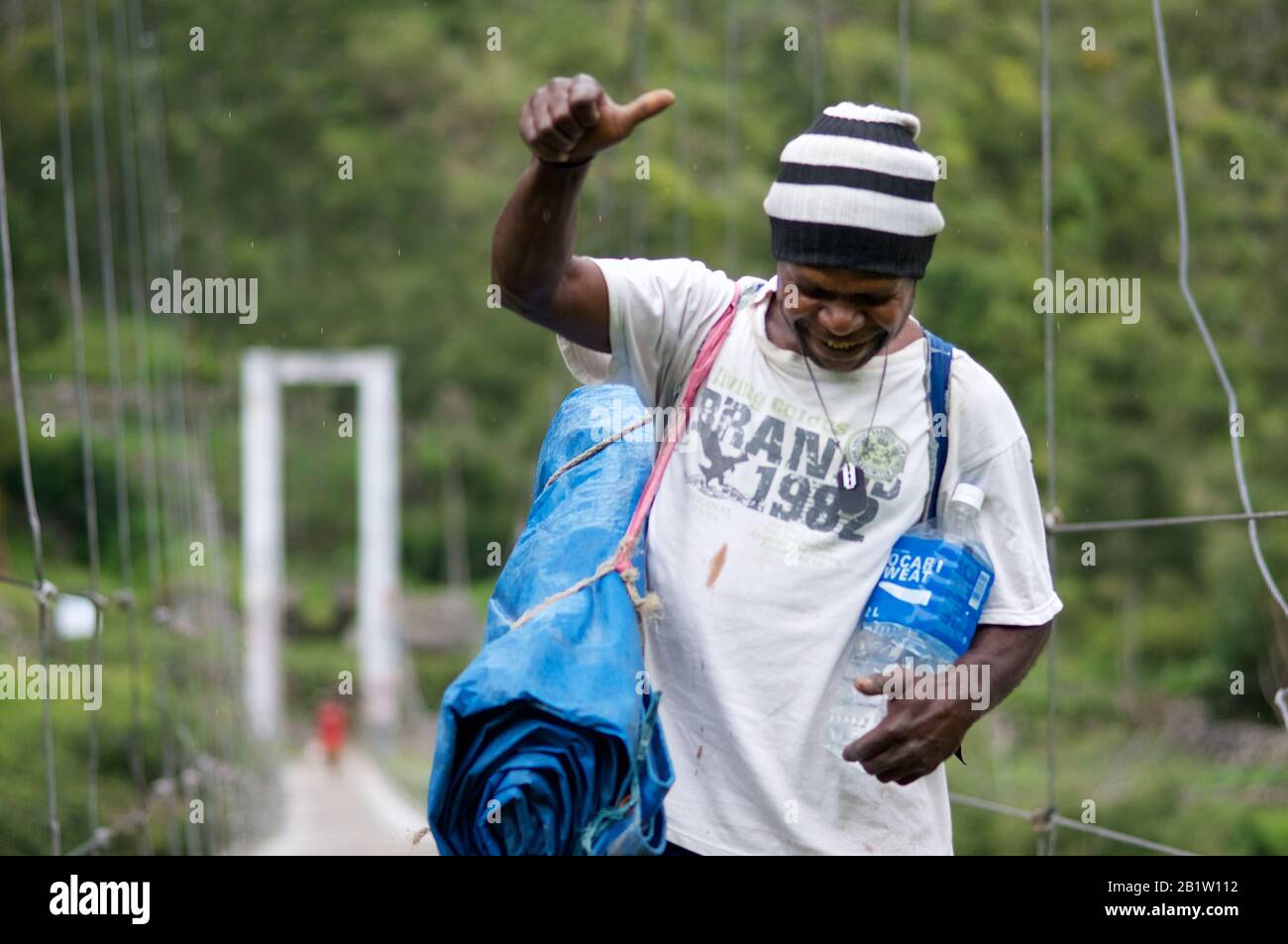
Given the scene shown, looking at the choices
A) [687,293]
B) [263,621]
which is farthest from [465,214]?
[687,293]

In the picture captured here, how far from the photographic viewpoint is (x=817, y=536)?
1.88 m

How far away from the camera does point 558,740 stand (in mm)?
1736

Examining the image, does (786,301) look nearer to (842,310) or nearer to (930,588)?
(842,310)

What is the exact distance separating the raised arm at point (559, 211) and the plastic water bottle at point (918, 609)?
0.31 metres

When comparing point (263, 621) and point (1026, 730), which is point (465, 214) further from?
point (1026, 730)

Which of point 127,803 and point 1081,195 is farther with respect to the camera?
point 1081,195

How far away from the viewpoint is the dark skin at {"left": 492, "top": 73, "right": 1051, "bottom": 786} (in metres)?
1.64

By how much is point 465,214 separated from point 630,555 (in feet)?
66.9

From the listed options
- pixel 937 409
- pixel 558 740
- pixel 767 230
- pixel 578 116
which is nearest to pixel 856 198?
pixel 937 409

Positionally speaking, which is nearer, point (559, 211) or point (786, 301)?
point (559, 211)

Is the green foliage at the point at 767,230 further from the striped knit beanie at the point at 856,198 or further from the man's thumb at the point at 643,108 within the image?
the man's thumb at the point at 643,108

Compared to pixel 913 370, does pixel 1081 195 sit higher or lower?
higher

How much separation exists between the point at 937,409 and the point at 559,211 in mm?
398

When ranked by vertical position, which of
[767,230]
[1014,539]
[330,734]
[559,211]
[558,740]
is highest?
[767,230]
